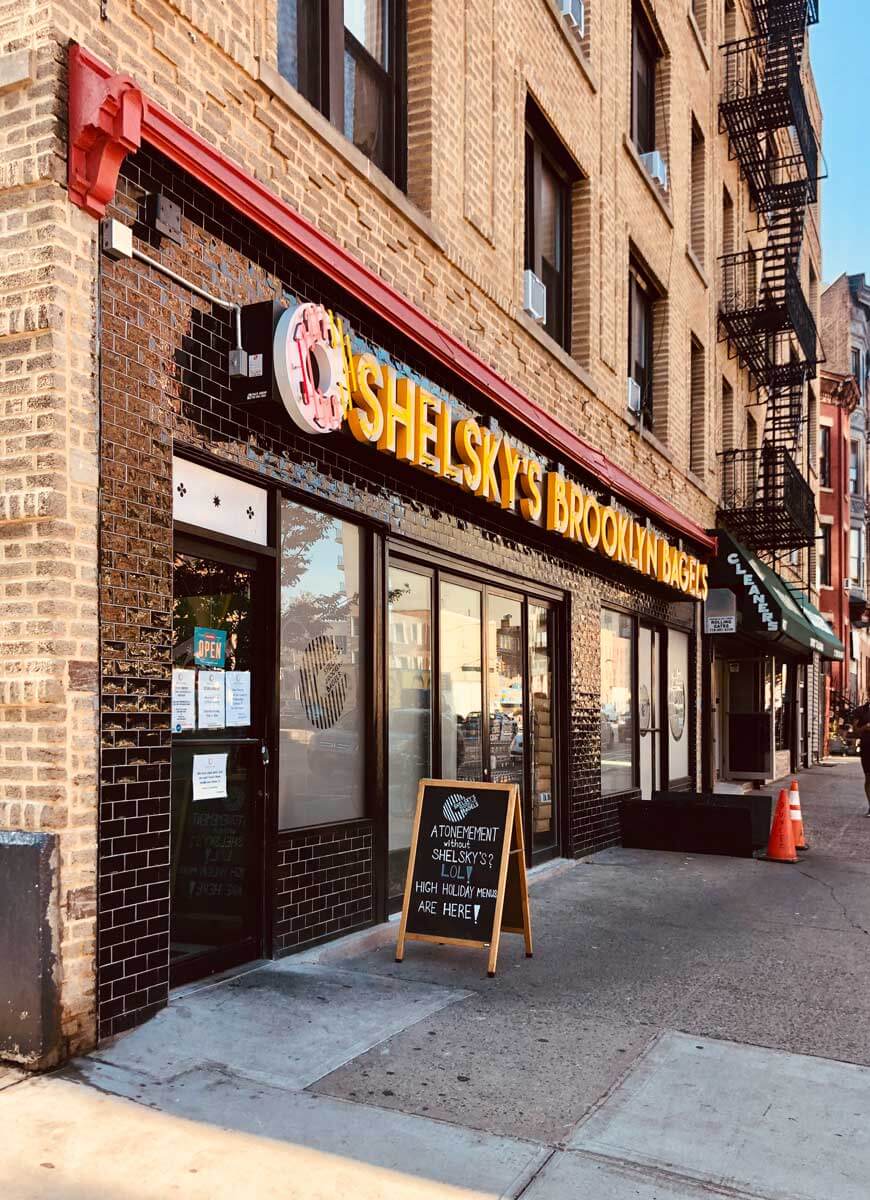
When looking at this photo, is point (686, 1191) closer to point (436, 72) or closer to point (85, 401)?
point (85, 401)

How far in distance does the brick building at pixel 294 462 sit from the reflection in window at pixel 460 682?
4 cm

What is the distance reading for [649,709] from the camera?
48.5ft

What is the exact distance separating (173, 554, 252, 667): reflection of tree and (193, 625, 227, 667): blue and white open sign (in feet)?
0.11

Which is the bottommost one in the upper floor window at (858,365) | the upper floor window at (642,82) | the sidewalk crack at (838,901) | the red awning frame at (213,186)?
the sidewalk crack at (838,901)

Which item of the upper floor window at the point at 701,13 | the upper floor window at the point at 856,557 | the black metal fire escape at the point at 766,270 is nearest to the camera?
the upper floor window at the point at 701,13

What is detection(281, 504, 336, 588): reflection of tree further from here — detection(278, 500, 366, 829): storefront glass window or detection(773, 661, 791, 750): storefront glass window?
detection(773, 661, 791, 750): storefront glass window

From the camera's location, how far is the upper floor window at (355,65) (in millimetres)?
7301

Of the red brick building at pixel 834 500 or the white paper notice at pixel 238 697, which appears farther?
the red brick building at pixel 834 500

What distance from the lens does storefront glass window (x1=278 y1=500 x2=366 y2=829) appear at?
22.1 ft

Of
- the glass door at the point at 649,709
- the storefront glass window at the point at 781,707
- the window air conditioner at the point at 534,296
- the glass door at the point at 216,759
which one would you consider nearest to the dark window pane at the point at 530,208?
the window air conditioner at the point at 534,296

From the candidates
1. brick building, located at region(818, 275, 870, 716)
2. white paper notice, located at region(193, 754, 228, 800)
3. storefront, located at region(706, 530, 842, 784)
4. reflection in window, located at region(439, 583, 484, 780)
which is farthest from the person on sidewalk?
brick building, located at region(818, 275, 870, 716)

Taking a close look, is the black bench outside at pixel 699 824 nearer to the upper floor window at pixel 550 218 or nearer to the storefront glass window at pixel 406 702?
the storefront glass window at pixel 406 702

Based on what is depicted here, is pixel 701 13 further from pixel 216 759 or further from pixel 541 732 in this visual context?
pixel 216 759

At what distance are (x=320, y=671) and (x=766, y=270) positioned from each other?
53.0 feet
